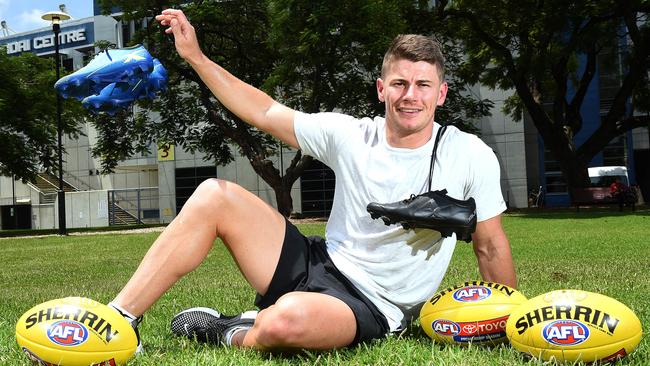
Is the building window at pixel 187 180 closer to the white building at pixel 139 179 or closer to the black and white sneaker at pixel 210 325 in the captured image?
the white building at pixel 139 179

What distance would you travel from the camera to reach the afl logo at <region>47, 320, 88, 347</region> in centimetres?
272

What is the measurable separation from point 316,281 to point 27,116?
77.9ft

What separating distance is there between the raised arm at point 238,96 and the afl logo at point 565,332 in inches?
60.0

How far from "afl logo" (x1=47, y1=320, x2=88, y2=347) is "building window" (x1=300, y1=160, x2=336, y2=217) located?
113ft

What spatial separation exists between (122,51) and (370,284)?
6.33 ft

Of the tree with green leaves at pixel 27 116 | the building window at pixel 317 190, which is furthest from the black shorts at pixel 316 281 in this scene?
the building window at pixel 317 190

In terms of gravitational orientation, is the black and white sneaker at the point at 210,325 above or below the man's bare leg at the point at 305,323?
below

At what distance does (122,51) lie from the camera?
3738mm

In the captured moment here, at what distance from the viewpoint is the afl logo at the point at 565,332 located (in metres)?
2.73

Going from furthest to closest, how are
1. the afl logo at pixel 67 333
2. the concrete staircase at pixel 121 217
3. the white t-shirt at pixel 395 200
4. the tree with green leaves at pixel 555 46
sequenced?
the concrete staircase at pixel 121 217 → the tree with green leaves at pixel 555 46 → the white t-shirt at pixel 395 200 → the afl logo at pixel 67 333

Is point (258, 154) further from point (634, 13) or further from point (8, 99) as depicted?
point (634, 13)

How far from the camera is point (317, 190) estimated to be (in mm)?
37656

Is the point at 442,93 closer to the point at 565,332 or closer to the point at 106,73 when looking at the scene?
the point at 565,332

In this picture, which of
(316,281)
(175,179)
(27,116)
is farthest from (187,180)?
(316,281)
